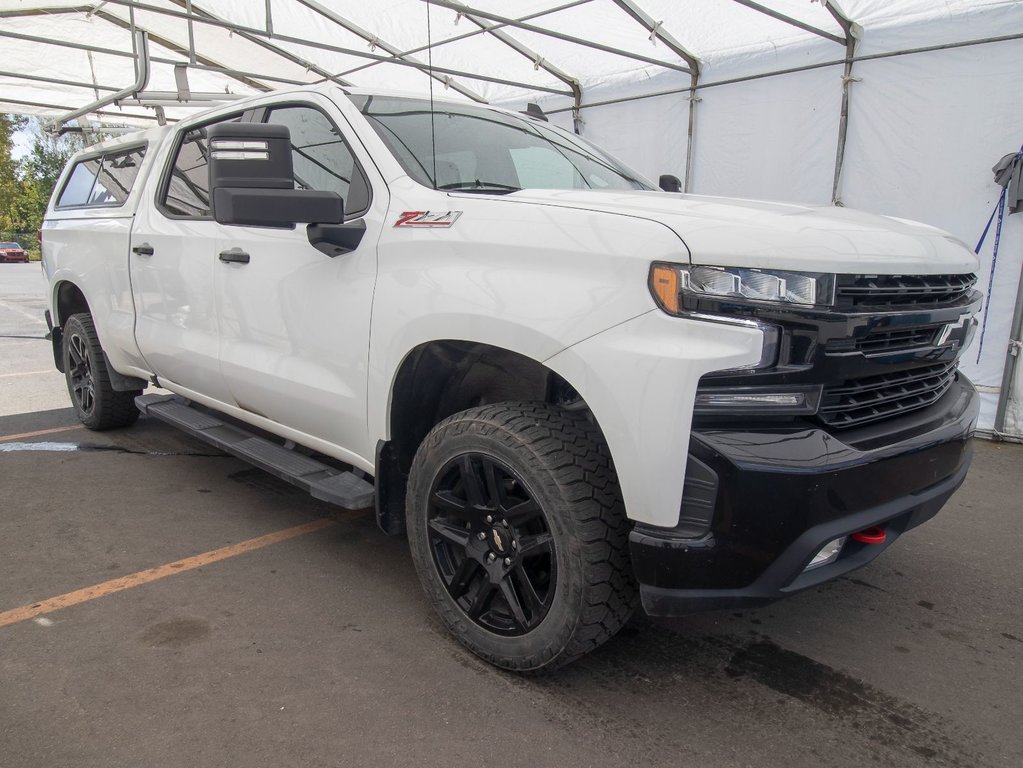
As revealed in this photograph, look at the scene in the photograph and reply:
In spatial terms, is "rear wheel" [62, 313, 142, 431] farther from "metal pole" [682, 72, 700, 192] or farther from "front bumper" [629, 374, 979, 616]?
"metal pole" [682, 72, 700, 192]

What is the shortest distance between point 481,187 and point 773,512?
161 cm

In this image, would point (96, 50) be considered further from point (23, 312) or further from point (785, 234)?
point (785, 234)

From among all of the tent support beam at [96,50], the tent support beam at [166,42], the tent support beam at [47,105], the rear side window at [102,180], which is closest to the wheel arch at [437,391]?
the rear side window at [102,180]

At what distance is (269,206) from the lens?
2455mm

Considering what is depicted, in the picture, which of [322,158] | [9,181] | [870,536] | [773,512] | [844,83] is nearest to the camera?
[773,512]

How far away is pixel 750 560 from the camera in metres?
1.94

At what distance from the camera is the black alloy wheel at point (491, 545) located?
7.51 ft

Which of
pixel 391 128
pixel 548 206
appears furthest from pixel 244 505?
pixel 548 206

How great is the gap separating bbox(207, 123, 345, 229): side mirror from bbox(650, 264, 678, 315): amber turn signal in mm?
1242

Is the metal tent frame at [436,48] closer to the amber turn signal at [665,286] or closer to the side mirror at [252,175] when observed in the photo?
the side mirror at [252,175]

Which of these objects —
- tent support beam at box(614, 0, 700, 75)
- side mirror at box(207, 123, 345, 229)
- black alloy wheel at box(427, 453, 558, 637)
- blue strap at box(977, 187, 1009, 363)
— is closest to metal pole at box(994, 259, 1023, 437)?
blue strap at box(977, 187, 1009, 363)

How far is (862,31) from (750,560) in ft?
19.0

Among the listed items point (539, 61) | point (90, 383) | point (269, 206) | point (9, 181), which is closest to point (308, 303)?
point (269, 206)

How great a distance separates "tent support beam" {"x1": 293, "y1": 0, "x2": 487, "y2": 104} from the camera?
8188 mm
